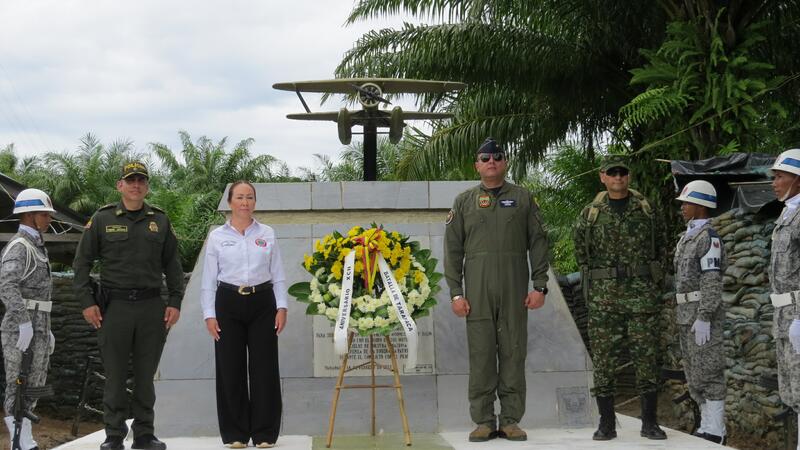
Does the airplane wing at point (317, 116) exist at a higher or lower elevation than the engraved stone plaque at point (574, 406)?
higher

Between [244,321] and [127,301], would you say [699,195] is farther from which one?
[127,301]

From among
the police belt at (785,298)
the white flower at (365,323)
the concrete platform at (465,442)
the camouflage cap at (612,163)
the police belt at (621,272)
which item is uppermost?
the camouflage cap at (612,163)

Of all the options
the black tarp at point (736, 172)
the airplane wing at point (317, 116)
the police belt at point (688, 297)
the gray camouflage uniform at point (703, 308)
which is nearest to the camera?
the gray camouflage uniform at point (703, 308)

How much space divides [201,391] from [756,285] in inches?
210

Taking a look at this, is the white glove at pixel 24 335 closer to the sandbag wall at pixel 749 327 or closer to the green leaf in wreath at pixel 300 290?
the green leaf in wreath at pixel 300 290

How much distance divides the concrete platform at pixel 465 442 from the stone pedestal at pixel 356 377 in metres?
0.14

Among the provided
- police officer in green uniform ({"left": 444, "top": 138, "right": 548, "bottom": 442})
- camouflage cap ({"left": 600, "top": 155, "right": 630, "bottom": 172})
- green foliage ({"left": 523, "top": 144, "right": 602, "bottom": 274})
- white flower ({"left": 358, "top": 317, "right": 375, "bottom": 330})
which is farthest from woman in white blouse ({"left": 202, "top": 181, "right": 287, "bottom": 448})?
green foliage ({"left": 523, "top": 144, "right": 602, "bottom": 274})

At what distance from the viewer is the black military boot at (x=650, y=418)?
6320mm

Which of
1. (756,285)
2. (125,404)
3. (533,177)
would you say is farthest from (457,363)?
(533,177)

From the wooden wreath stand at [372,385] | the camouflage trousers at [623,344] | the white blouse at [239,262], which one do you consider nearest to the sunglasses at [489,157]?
the camouflage trousers at [623,344]

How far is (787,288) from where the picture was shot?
545 cm

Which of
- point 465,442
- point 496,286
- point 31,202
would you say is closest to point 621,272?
point 496,286

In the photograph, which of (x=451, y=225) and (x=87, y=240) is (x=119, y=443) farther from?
(x=451, y=225)

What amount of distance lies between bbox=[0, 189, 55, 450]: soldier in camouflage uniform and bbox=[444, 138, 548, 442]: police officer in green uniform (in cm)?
270
